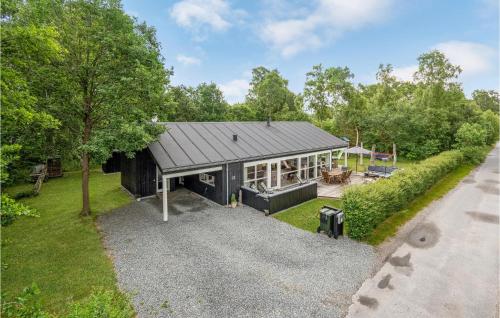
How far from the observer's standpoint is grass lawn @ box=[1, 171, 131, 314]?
6.75 m

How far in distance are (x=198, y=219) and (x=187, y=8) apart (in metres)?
15.4

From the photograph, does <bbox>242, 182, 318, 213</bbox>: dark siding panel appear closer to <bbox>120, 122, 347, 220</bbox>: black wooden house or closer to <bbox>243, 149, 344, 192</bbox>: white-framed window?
<bbox>120, 122, 347, 220</bbox>: black wooden house

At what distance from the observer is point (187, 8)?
17938 millimetres

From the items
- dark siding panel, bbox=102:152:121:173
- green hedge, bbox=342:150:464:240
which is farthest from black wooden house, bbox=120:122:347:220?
dark siding panel, bbox=102:152:121:173

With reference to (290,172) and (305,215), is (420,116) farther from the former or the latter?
(305,215)

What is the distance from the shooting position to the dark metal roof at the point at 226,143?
482 inches

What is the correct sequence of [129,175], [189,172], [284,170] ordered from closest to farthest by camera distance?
[189,172]
[129,175]
[284,170]

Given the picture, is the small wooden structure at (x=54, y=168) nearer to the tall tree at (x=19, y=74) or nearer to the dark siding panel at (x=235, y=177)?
the tall tree at (x=19, y=74)

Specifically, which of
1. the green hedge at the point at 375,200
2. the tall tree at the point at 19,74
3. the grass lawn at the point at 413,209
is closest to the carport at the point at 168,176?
the tall tree at the point at 19,74

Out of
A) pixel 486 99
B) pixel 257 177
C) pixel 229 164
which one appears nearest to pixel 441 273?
pixel 229 164

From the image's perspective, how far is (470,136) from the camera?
79.4 ft

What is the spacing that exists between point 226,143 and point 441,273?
11.3m

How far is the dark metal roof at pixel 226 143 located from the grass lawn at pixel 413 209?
22.6 ft

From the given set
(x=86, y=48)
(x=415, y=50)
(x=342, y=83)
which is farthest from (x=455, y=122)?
(x=86, y=48)
